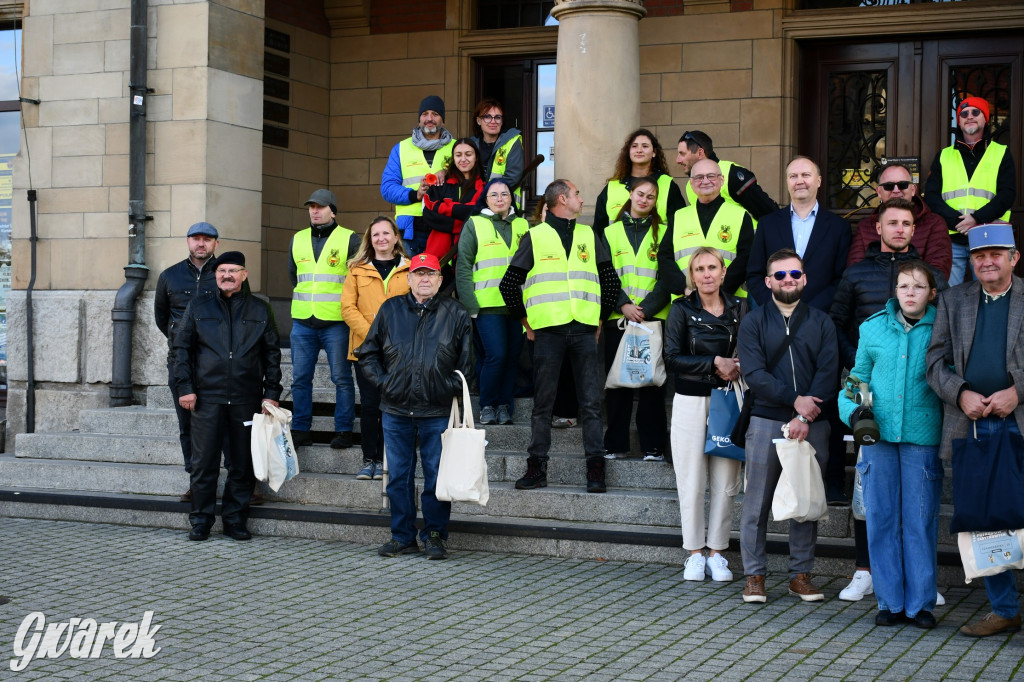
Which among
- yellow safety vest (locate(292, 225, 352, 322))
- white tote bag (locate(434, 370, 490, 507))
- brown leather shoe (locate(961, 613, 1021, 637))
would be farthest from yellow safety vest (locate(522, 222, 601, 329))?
brown leather shoe (locate(961, 613, 1021, 637))

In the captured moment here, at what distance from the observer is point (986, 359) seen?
6461mm

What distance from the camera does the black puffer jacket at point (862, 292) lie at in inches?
295

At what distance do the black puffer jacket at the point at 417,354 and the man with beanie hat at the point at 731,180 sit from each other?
6.23 ft

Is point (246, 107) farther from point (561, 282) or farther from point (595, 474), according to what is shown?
point (595, 474)

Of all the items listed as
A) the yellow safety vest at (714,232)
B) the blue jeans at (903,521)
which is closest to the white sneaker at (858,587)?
the blue jeans at (903,521)

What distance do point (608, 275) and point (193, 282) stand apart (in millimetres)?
3065

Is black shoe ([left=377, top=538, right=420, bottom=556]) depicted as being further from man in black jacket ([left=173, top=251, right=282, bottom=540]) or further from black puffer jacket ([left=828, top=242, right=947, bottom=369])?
black puffer jacket ([left=828, top=242, right=947, bottom=369])

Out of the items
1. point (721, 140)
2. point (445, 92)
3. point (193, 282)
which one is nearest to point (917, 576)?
point (193, 282)

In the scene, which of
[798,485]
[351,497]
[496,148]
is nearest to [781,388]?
[798,485]

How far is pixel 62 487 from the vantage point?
10305 millimetres

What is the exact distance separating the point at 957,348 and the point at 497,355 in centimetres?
371

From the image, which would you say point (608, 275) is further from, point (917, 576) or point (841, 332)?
point (917, 576)

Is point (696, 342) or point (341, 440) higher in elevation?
point (696, 342)

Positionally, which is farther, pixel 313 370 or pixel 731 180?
pixel 313 370
